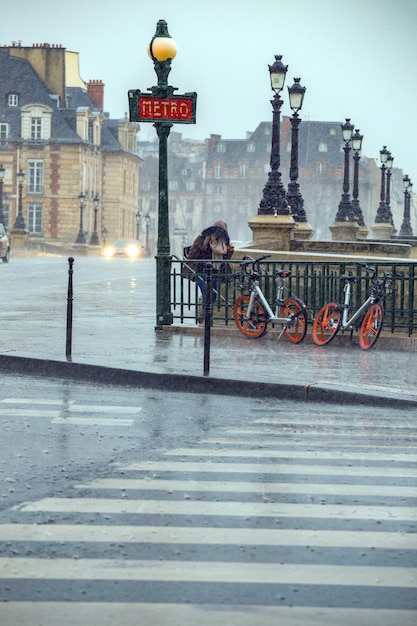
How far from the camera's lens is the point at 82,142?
348 feet

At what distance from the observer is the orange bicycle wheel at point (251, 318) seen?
1742 cm

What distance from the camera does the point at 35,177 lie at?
108 m

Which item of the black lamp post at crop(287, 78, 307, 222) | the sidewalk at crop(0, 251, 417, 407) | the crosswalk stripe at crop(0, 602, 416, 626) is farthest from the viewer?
the black lamp post at crop(287, 78, 307, 222)

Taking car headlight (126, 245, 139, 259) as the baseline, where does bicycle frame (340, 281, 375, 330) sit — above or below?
above

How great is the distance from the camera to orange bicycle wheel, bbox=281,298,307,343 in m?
16.9

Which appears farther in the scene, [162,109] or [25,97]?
[25,97]

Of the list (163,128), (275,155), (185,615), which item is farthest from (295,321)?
(275,155)

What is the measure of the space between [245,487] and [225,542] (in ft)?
4.27

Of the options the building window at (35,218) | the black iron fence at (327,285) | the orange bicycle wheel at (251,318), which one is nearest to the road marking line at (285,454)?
the black iron fence at (327,285)

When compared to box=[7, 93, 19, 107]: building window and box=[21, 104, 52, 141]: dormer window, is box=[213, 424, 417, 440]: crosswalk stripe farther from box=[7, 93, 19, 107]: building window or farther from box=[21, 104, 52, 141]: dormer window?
box=[7, 93, 19, 107]: building window

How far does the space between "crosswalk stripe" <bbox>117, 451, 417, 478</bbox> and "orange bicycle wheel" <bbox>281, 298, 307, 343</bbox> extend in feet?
27.6

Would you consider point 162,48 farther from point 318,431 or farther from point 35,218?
point 35,218

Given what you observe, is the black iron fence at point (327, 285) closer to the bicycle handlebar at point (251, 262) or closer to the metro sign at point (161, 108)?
the bicycle handlebar at point (251, 262)

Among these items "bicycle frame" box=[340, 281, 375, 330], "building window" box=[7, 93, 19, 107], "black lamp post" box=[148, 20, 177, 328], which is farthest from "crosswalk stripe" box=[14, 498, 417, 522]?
"building window" box=[7, 93, 19, 107]
